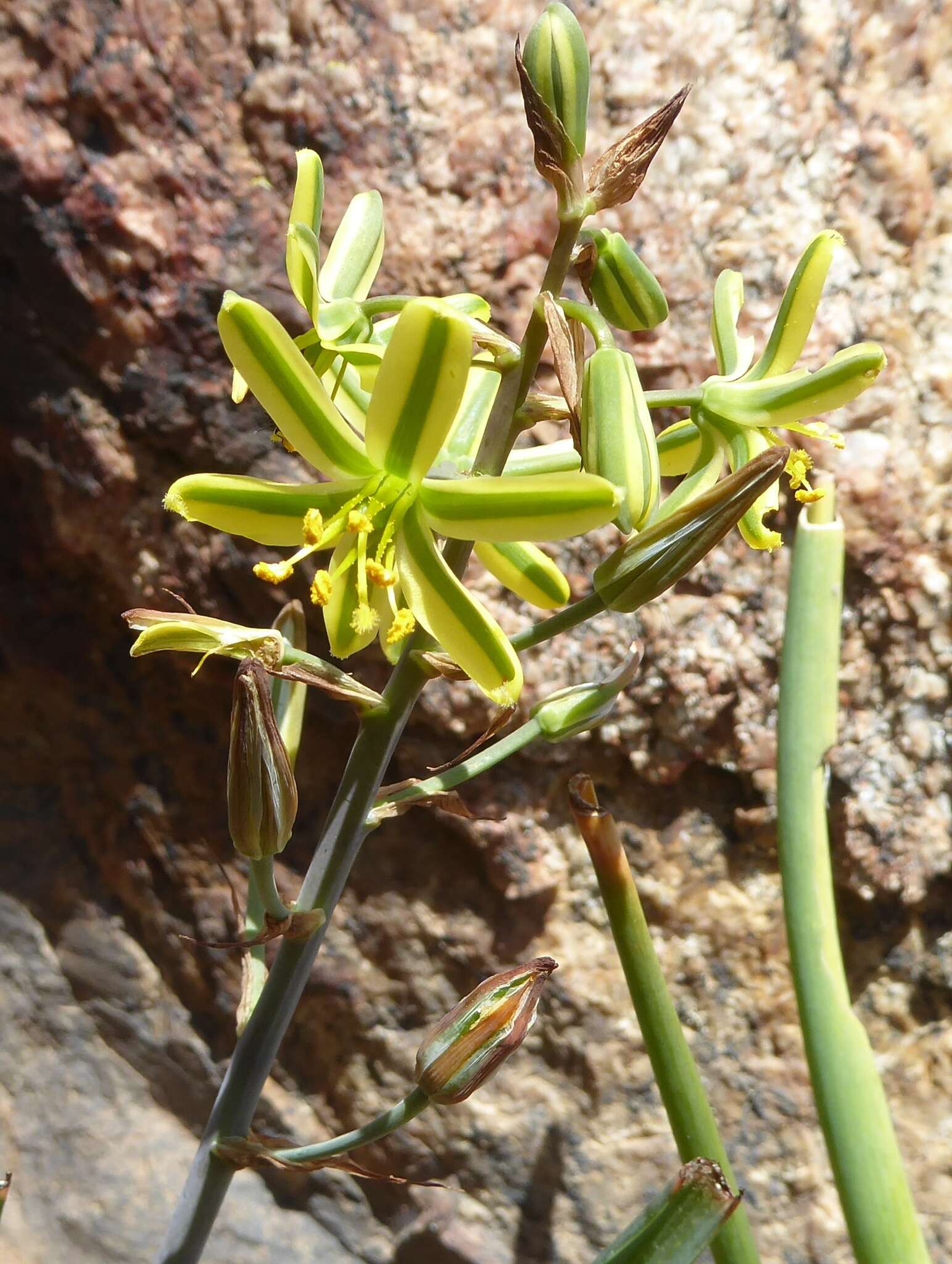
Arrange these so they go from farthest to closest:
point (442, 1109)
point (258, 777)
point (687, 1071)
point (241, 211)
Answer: point (442, 1109), point (241, 211), point (687, 1071), point (258, 777)

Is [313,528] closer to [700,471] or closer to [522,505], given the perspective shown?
[522,505]

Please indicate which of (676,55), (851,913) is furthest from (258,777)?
(676,55)

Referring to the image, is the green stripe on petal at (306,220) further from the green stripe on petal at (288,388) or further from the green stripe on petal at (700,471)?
the green stripe on petal at (700,471)

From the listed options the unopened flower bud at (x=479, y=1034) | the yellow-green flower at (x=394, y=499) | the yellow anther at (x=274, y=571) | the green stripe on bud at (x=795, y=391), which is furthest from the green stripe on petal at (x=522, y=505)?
the unopened flower bud at (x=479, y=1034)

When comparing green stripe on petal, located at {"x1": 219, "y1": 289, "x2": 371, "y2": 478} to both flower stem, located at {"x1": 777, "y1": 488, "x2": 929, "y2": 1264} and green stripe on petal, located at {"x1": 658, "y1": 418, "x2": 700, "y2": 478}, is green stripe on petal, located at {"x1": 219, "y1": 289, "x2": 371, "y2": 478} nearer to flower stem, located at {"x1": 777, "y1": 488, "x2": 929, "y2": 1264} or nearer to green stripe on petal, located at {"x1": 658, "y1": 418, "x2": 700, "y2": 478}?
green stripe on petal, located at {"x1": 658, "y1": 418, "x2": 700, "y2": 478}

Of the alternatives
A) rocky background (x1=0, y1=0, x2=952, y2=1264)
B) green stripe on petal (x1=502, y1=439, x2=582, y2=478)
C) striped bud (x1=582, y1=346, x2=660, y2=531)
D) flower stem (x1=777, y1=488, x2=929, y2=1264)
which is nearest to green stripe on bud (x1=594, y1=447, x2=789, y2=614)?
striped bud (x1=582, y1=346, x2=660, y2=531)

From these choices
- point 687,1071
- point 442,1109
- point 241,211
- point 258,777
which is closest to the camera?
point 258,777

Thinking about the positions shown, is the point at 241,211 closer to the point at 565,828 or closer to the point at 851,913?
the point at 565,828
